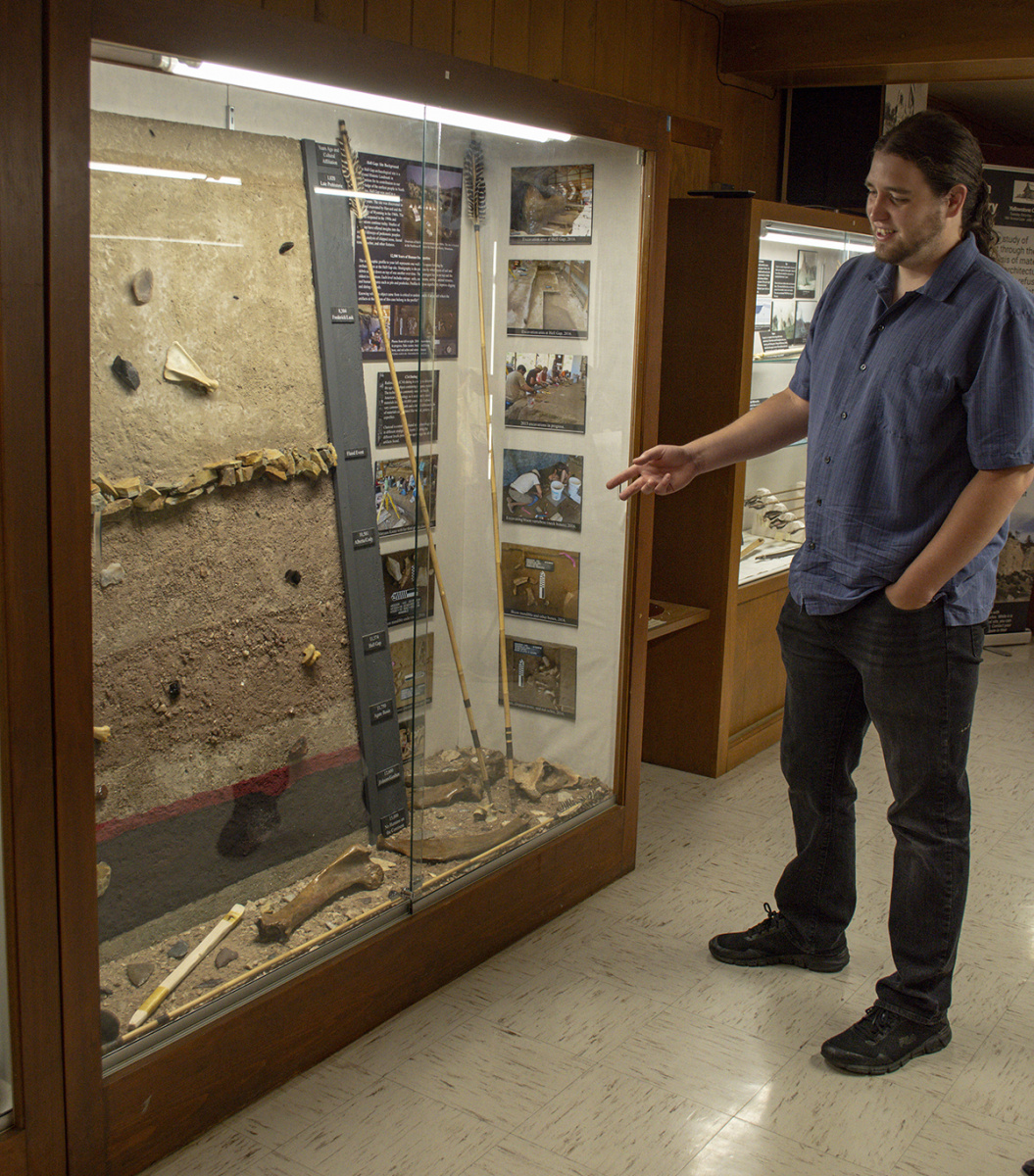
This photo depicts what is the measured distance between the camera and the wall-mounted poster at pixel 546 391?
2701 millimetres

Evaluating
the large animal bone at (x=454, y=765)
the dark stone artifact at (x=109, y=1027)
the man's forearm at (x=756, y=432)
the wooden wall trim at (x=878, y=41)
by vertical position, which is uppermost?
the wooden wall trim at (x=878, y=41)

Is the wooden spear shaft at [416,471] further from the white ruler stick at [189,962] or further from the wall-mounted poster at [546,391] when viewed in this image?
the white ruler stick at [189,962]

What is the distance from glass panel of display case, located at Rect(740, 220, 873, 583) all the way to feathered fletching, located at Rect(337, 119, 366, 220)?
187 centimetres

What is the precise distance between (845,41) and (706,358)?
1.29 metres

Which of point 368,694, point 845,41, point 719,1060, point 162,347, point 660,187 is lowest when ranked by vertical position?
point 719,1060

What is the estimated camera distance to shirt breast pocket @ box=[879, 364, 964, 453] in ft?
7.13

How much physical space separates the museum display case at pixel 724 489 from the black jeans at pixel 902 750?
110 centimetres

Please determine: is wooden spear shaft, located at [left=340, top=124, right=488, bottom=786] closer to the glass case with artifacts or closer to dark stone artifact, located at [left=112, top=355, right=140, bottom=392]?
the glass case with artifacts

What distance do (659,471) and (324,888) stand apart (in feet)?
3.67

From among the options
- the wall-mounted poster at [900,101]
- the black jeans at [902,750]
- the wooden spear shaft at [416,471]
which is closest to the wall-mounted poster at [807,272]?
the wall-mounted poster at [900,101]

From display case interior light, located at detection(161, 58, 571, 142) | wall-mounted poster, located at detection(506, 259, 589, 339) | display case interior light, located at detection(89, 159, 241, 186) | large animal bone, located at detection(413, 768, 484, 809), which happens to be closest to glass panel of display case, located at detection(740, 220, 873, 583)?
wall-mounted poster, located at detection(506, 259, 589, 339)

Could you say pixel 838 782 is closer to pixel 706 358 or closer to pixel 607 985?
pixel 607 985

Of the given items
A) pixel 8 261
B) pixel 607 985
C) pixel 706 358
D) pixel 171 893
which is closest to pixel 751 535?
pixel 706 358

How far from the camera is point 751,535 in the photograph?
4297mm
